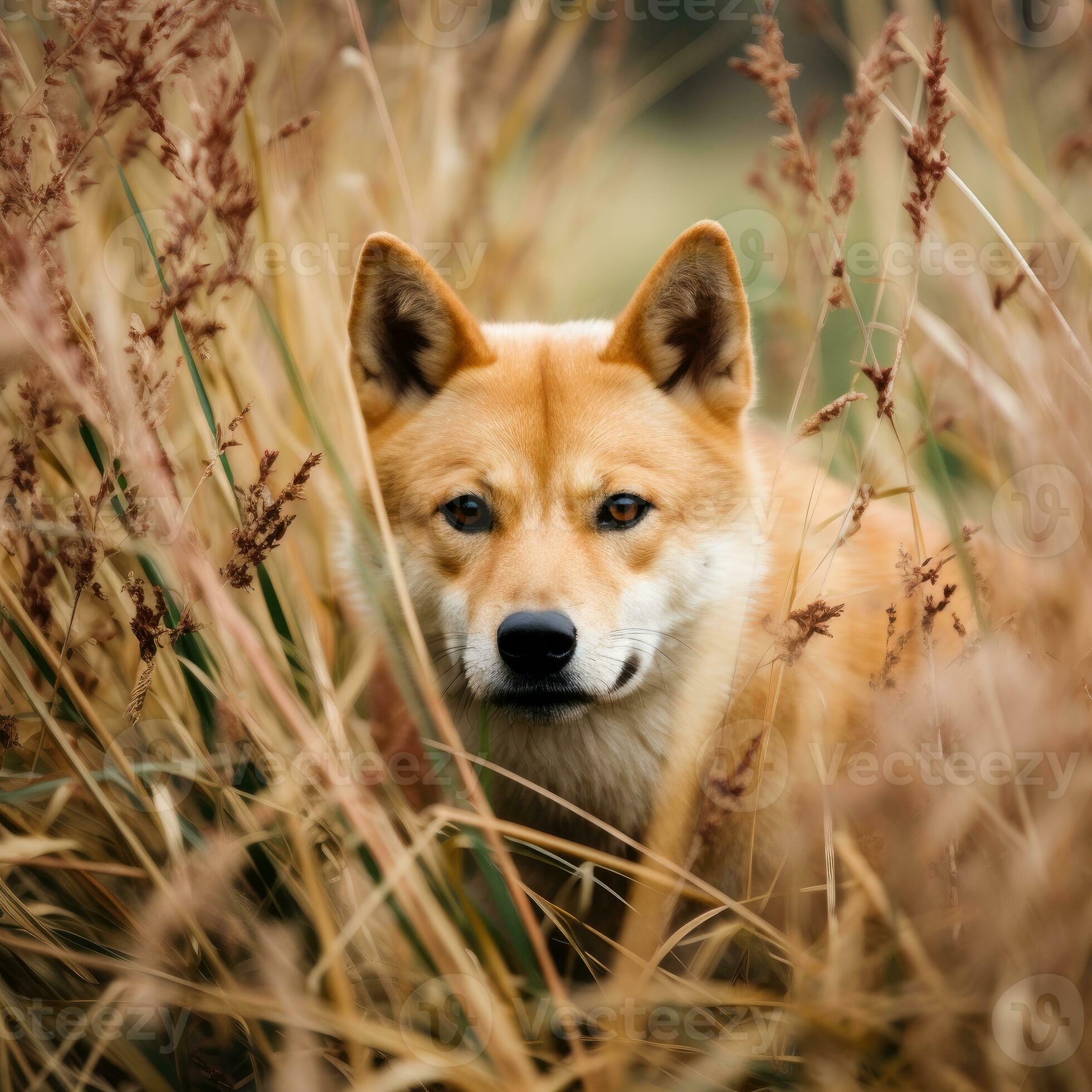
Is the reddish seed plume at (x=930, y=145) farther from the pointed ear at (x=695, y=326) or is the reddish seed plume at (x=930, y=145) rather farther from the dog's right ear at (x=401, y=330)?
the dog's right ear at (x=401, y=330)

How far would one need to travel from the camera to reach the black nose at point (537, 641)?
6.43 ft

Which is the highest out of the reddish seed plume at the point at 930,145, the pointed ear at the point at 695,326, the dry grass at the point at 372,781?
the reddish seed plume at the point at 930,145

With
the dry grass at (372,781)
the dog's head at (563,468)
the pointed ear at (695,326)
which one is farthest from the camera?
the pointed ear at (695,326)

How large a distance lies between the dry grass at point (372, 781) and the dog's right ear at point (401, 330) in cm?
31

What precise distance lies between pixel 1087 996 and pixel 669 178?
26.2 ft

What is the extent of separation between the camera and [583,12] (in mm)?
3758

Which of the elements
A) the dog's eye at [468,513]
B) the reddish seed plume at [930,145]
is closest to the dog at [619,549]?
the dog's eye at [468,513]

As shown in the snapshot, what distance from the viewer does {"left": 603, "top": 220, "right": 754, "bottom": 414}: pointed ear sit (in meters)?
2.22

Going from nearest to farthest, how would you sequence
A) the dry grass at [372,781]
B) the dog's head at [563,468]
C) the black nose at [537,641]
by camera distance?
1. the dry grass at [372,781]
2. the black nose at [537,641]
3. the dog's head at [563,468]

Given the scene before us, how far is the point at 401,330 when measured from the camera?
2512mm

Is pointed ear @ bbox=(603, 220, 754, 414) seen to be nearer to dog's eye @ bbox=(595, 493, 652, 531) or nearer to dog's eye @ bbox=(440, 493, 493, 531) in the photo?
dog's eye @ bbox=(595, 493, 652, 531)

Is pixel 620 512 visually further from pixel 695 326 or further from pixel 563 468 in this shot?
pixel 695 326

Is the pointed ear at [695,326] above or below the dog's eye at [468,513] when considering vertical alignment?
above

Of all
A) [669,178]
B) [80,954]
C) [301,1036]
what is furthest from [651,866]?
→ [669,178]
